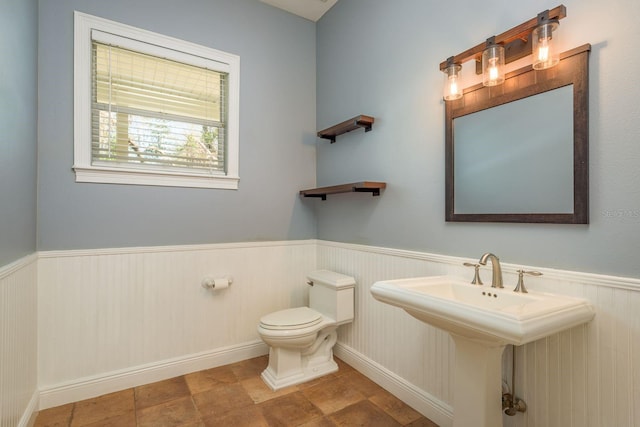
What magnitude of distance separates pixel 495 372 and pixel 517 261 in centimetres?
49

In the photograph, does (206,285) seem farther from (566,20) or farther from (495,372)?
(566,20)

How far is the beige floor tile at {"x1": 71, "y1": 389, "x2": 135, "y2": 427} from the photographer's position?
1771 mm

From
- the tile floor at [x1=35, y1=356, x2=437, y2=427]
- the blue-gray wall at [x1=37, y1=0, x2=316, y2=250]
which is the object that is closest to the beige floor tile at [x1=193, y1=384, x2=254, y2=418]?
the tile floor at [x1=35, y1=356, x2=437, y2=427]

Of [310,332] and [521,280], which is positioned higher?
[521,280]

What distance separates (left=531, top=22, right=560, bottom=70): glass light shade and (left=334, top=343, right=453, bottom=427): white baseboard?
5.63 ft

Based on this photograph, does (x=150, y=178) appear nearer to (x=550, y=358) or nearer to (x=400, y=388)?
(x=400, y=388)

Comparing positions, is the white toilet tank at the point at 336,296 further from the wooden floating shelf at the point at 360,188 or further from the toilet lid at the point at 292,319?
the wooden floating shelf at the point at 360,188

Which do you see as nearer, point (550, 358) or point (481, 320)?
point (481, 320)

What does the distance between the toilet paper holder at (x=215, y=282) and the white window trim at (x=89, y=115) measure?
27.5 inches

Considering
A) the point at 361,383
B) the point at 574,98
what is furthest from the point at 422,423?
the point at 574,98

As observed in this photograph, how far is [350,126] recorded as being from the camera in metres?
2.26

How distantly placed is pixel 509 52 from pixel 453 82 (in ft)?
0.85

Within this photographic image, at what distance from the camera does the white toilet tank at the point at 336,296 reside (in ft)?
7.43

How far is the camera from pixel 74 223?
6.42 feet
